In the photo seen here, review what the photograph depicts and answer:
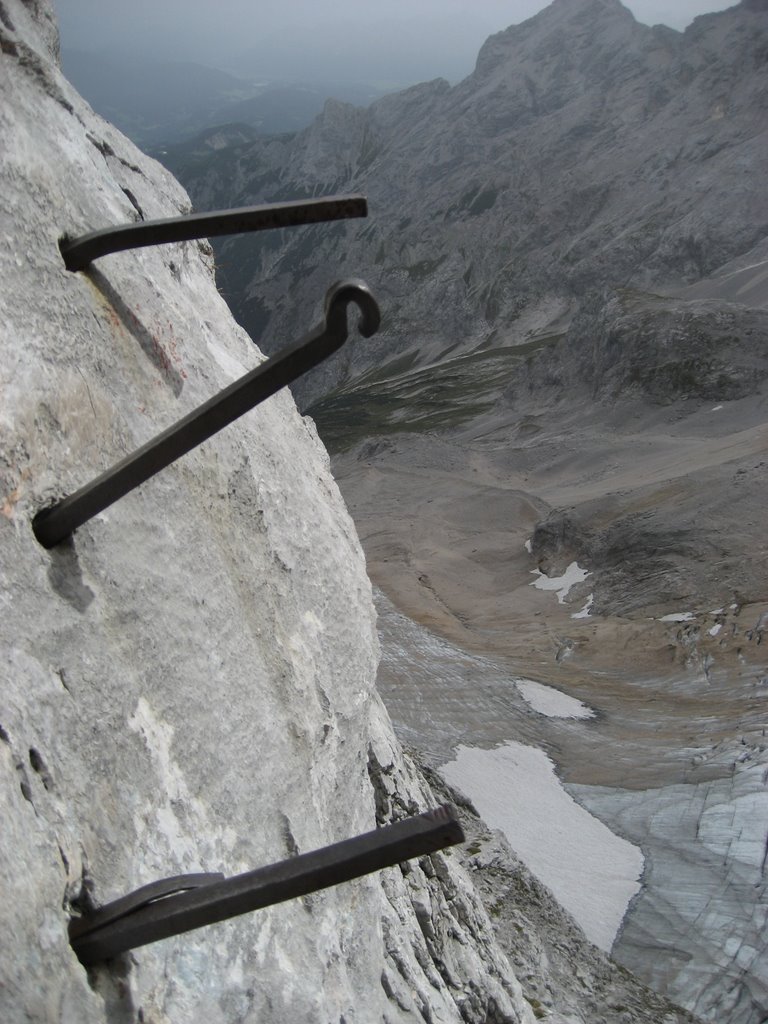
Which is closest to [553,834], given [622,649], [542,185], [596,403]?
[622,649]

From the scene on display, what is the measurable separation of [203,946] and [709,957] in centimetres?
1574

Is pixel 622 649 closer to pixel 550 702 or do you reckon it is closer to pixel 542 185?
pixel 550 702

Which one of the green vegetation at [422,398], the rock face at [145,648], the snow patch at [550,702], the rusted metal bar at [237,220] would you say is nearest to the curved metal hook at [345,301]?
the rusted metal bar at [237,220]

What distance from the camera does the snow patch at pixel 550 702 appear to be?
28.8 m

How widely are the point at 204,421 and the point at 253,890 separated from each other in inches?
→ 62.0

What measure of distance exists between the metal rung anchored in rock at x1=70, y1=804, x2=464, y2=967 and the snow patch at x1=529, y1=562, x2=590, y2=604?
41649mm

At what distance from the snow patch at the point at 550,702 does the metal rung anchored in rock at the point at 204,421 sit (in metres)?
27.0

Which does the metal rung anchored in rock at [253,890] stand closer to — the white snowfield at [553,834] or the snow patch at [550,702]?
the white snowfield at [553,834]

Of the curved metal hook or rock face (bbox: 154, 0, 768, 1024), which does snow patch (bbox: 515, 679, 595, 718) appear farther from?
the curved metal hook

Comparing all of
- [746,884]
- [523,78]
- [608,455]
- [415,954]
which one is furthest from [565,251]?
[415,954]

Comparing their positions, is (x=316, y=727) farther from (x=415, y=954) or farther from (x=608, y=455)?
(x=608, y=455)

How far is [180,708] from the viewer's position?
362 cm

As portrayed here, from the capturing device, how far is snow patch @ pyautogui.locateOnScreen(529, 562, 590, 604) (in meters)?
44.6

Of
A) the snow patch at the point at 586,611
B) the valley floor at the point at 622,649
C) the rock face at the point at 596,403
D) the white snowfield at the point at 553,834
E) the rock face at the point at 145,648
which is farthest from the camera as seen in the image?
the snow patch at the point at 586,611
